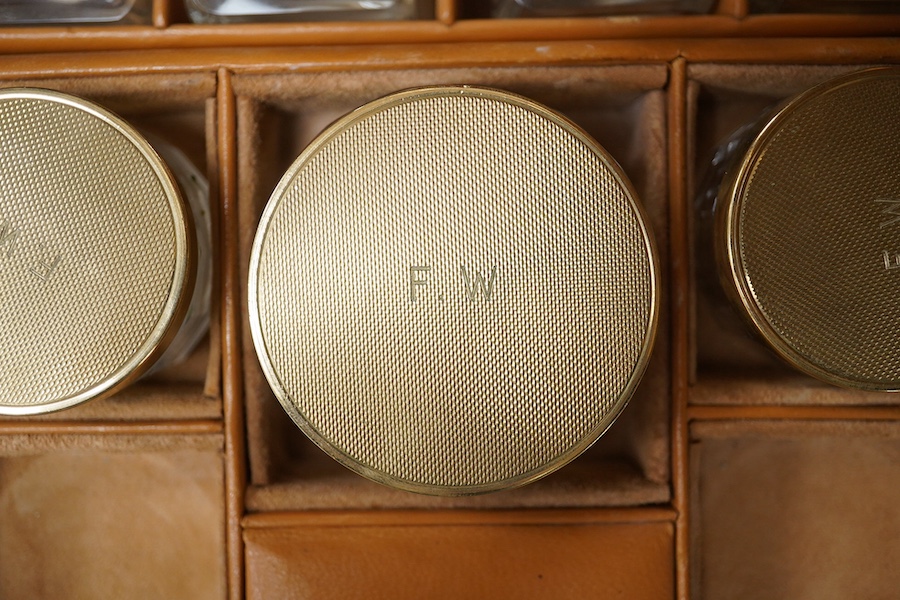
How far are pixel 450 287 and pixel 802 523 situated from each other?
468 millimetres

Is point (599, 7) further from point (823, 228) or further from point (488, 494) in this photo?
point (488, 494)

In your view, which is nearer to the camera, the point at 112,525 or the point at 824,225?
the point at 824,225

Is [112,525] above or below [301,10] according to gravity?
below

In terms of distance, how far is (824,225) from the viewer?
490 mm

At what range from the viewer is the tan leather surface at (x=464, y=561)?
1.77 ft

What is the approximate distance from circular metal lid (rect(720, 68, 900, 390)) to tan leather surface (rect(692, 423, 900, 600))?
16cm

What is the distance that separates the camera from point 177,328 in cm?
50

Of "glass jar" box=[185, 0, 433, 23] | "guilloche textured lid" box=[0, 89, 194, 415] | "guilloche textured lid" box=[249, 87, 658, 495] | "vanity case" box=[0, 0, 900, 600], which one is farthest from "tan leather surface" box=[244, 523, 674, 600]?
→ "glass jar" box=[185, 0, 433, 23]

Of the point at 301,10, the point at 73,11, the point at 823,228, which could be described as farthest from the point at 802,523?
the point at 73,11

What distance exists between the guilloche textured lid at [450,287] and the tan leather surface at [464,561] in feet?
0.34

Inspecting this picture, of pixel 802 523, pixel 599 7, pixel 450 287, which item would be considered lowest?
pixel 802 523

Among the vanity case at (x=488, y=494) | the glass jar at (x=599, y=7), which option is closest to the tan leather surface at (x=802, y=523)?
the vanity case at (x=488, y=494)

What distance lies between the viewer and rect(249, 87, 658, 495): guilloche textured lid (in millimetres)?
474

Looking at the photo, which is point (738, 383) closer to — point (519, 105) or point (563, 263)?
point (563, 263)
